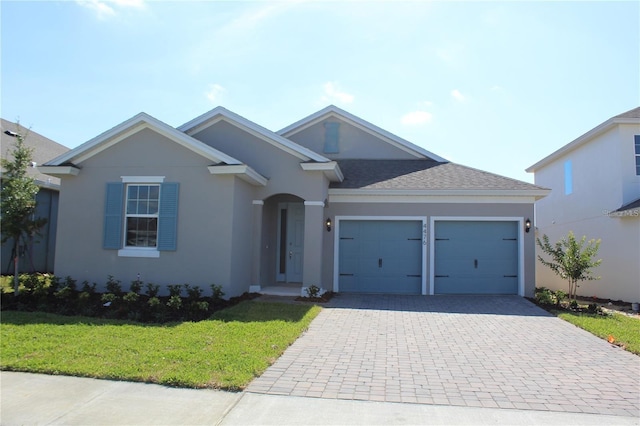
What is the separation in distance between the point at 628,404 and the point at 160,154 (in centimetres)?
1038

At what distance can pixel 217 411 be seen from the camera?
172 inches

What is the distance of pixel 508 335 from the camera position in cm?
790

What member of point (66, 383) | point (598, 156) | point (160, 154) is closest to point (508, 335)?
point (66, 383)

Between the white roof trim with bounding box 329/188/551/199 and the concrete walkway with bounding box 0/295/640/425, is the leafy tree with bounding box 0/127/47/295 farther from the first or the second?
the white roof trim with bounding box 329/188/551/199

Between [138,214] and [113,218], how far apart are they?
24.5 inches

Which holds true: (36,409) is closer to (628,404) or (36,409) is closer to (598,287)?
(628,404)

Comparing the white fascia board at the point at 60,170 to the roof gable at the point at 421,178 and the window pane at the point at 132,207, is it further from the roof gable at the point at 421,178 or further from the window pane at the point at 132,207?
the roof gable at the point at 421,178

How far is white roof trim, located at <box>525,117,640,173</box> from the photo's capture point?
44.4 feet

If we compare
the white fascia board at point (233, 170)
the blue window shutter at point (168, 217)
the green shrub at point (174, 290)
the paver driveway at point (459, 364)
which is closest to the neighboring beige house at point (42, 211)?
the blue window shutter at point (168, 217)

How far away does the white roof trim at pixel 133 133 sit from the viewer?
1041cm

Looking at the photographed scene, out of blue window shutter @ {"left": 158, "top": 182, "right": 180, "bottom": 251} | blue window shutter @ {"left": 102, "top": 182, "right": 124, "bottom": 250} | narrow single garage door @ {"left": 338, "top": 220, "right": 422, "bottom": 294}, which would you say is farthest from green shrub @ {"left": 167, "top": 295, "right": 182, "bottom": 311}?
narrow single garage door @ {"left": 338, "top": 220, "right": 422, "bottom": 294}

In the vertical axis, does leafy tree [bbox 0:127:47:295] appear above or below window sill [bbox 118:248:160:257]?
above

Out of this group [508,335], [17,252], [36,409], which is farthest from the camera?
[17,252]

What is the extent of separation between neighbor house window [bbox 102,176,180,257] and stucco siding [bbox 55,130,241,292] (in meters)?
0.18
